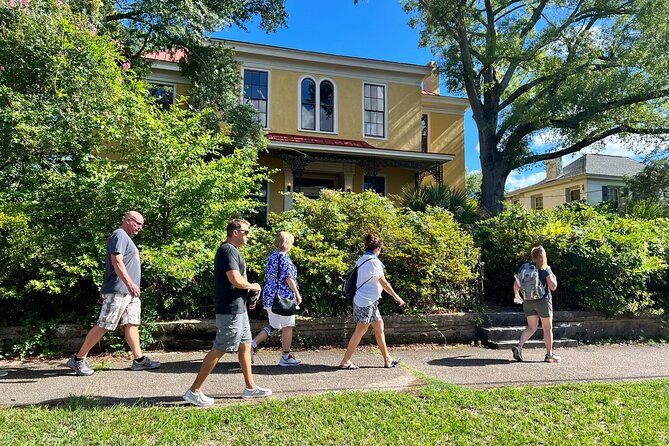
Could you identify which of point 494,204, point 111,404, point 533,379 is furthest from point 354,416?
point 494,204

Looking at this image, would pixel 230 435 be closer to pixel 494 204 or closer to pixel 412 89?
pixel 494 204

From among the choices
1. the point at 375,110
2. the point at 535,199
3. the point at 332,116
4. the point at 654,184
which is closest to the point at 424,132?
the point at 375,110

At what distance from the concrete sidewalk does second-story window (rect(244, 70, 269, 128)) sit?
1221 centimetres

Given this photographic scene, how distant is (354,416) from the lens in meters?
3.69

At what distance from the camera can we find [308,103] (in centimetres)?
1722

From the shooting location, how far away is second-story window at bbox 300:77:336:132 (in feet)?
56.3

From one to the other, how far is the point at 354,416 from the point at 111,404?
7.01ft

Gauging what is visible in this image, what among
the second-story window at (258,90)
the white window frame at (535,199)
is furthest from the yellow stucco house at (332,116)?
the white window frame at (535,199)

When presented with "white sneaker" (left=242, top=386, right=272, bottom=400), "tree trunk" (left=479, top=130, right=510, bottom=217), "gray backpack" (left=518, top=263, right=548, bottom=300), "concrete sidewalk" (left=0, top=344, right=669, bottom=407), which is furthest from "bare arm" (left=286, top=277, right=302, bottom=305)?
"tree trunk" (left=479, top=130, right=510, bottom=217)

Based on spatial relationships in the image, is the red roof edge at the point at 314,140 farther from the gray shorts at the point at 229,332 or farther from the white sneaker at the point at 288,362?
the gray shorts at the point at 229,332

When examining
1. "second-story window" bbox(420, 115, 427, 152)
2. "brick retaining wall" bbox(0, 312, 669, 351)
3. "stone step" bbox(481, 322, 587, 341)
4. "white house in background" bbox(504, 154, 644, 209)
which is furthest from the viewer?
"white house in background" bbox(504, 154, 644, 209)

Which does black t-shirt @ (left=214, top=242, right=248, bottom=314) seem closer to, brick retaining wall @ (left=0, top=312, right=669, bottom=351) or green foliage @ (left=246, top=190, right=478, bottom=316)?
brick retaining wall @ (left=0, top=312, right=669, bottom=351)

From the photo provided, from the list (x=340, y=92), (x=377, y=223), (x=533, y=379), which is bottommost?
(x=533, y=379)

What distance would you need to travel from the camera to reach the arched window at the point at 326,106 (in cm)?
1739
